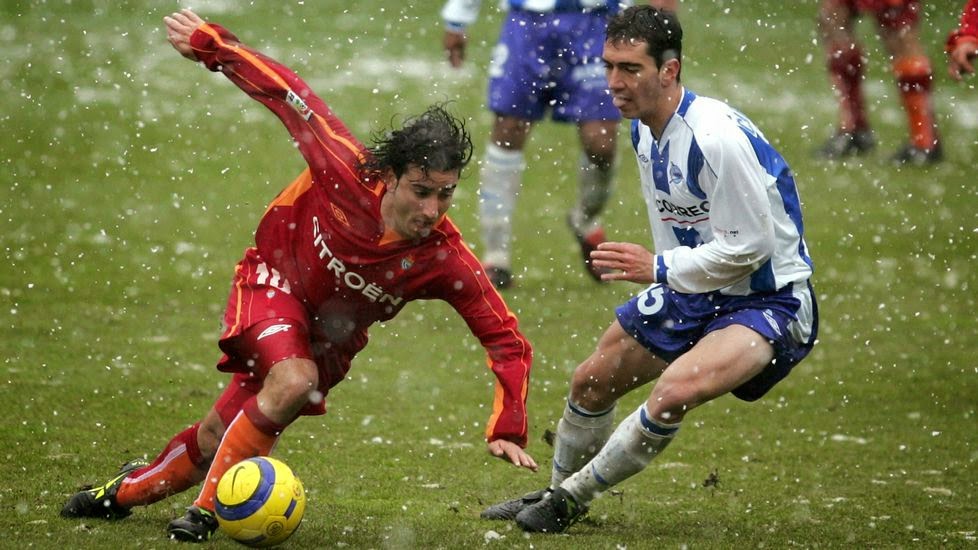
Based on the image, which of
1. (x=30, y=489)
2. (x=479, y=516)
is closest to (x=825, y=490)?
(x=479, y=516)

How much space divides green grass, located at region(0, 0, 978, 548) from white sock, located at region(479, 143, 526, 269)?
369 millimetres

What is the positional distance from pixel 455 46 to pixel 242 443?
5.58m

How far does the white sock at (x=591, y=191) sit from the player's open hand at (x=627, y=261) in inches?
183

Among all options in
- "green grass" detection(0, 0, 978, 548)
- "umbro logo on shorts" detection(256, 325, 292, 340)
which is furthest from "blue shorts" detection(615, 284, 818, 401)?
"umbro logo on shorts" detection(256, 325, 292, 340)

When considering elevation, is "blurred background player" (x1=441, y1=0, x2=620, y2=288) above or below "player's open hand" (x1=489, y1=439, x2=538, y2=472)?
above

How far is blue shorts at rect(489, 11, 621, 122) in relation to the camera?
31.1ft

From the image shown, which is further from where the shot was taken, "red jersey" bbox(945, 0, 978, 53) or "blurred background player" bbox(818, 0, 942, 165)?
"blurred background player" bbox(818, 0, 942, 165)

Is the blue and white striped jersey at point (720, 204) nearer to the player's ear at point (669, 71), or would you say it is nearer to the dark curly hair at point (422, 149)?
the player's ear at point (669, 71)

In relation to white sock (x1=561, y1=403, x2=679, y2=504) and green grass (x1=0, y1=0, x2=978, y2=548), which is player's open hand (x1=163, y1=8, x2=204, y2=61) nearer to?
green grass (x1=0, y1=0, x2=978, y2=548)

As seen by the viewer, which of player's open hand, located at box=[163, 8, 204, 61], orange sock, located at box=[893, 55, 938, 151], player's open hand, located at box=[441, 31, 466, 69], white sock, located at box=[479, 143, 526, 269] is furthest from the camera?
orange sock, located at box=[893, 55, 938, 151]

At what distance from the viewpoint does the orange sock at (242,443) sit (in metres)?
4.85

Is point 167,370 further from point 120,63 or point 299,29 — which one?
point 299,29

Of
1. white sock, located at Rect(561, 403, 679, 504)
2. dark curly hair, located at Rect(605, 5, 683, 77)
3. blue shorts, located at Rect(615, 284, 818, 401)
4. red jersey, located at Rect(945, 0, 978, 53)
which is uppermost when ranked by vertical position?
dark curly hair, located at Rect(605, 5, 683, 77)

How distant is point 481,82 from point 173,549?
1206cm
